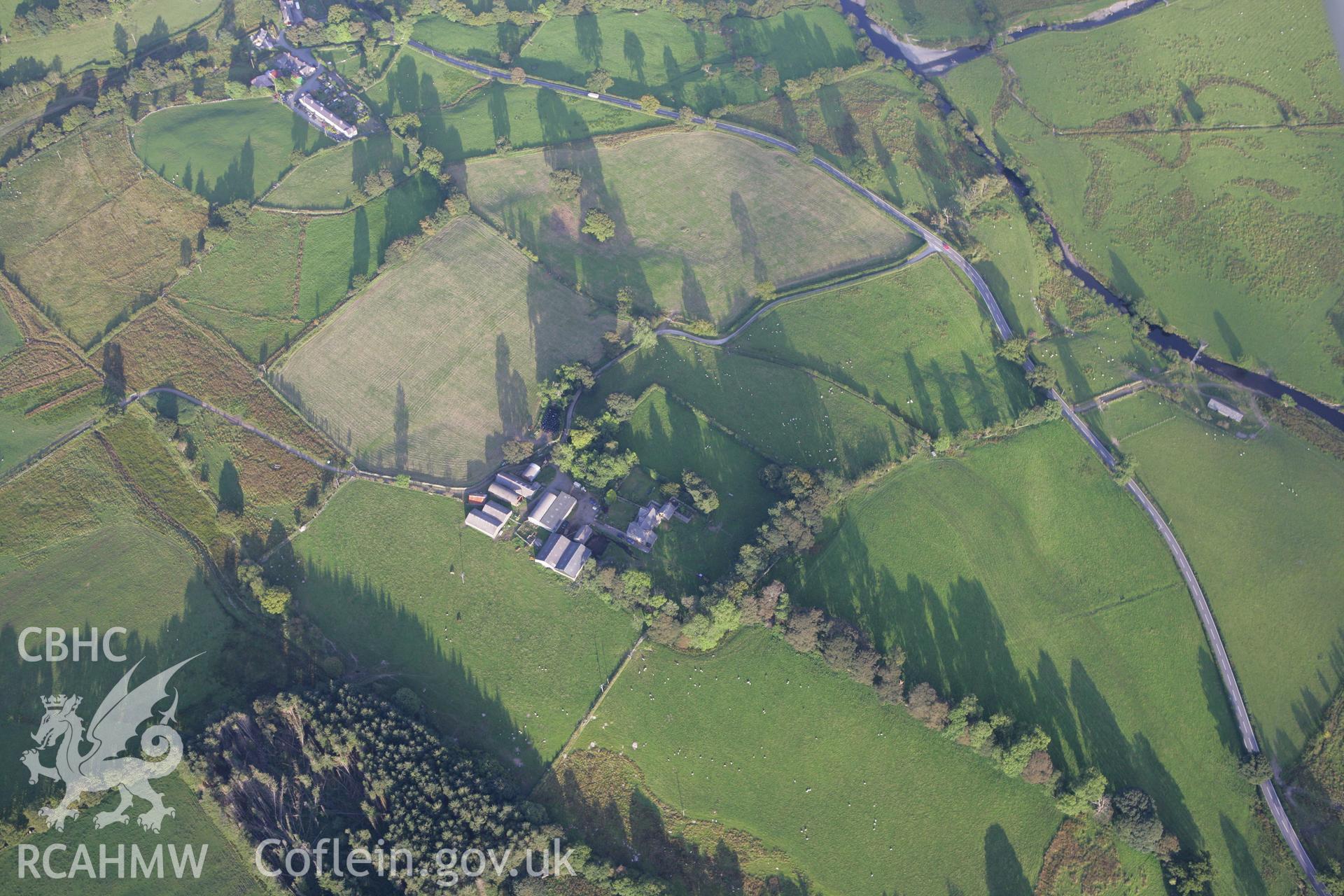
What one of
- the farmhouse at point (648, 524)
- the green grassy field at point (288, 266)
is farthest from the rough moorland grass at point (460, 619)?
the green grassy field at point (288, 266)

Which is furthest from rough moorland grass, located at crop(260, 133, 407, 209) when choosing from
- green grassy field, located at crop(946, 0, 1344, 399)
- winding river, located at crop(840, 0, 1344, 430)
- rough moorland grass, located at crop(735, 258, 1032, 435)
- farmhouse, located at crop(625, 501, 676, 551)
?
green grassy field, located at crop(946, 0, 1344, 399)

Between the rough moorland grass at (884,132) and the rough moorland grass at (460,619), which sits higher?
the rough moorland grass at (884,132)

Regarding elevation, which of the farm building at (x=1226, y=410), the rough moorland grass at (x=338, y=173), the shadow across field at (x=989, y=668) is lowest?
the shadow across field at (x=989, y=668)

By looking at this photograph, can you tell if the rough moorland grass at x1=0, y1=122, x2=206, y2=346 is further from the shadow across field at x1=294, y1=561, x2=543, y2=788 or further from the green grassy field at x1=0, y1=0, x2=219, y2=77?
the shadow across field at x1=294, y1=561, x2=543, y2=788

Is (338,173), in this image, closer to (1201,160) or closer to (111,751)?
(111,751)

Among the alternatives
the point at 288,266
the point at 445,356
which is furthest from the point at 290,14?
the point at 445,356

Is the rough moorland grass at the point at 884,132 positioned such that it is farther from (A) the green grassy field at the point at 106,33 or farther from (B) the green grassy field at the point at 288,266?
(A) the green grassy field at the point at 106,33
